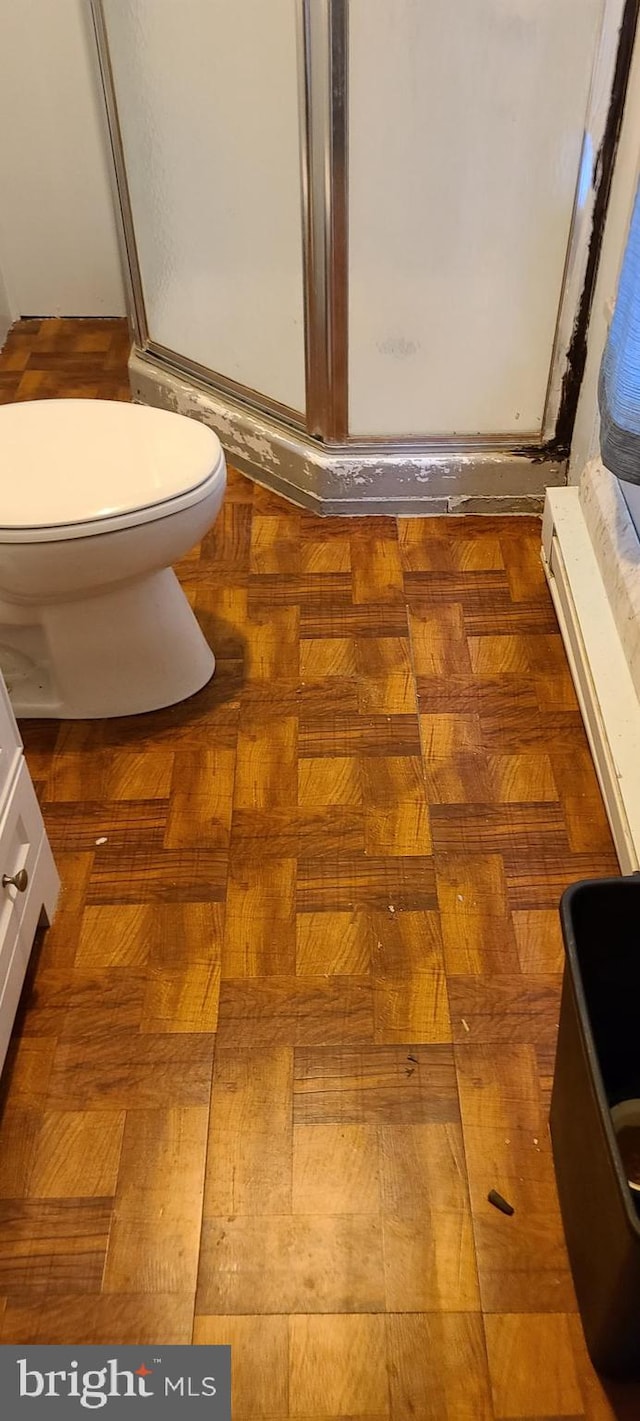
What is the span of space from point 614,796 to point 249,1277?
70 centimetres

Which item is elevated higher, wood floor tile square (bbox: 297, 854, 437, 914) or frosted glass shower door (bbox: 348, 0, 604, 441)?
frosted glass shower door (bbox: 348, 0, 604, 441)

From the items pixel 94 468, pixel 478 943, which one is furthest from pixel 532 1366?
pixel 94 468

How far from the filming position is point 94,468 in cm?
135

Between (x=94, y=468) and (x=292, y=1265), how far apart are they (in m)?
0.95

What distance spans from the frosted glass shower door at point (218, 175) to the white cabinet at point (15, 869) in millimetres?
1043

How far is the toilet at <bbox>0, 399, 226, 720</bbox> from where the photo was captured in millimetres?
1301

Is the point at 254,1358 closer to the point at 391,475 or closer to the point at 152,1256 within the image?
the point at 152,1256

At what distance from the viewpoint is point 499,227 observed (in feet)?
5.56

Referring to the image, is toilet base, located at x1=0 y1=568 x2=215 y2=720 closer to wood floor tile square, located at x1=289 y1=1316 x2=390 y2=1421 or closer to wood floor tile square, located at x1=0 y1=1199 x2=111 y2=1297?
wood floor tile square, located at x1=0 y1=1199 x2=111 y2=1297

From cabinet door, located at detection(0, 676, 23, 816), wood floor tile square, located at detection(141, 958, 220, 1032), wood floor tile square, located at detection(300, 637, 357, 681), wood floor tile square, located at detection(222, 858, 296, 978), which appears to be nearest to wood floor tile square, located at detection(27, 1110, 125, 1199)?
wood floor tile square, located at detection(141, 958, 220, 1032)

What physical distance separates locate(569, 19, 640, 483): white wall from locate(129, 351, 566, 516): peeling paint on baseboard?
117 mm

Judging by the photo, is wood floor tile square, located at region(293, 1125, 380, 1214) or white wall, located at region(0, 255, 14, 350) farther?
white wall, located at region(0, 255, 14, 350)

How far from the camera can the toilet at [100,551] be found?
130cm

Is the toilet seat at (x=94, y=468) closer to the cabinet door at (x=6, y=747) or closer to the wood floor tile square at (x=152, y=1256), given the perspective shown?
the cabinet door at (x=6, y=747)
